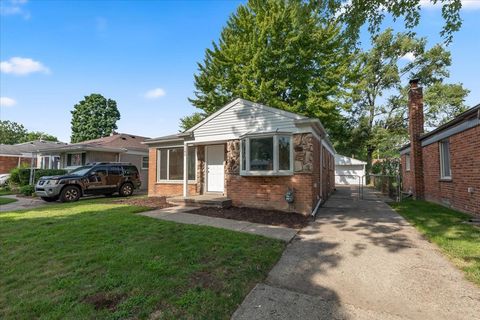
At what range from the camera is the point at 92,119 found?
46125mm

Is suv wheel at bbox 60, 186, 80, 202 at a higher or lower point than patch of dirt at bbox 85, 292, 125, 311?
higher

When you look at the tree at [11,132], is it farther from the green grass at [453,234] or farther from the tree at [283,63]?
the green grass at [453,234]

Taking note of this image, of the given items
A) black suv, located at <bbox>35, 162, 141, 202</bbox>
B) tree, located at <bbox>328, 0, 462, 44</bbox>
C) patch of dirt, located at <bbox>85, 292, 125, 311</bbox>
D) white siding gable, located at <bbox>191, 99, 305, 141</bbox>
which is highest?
tree, located at <bbox>328, 0, 462, 44</bbox>

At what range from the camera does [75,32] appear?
30.8 ft

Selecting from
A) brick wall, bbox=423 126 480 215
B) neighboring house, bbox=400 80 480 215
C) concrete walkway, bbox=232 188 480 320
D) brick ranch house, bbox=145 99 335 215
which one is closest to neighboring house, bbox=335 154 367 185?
neighboring house, bbox=400 80 480 215

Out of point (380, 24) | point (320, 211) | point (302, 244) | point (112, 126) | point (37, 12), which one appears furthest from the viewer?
point (112, 126)

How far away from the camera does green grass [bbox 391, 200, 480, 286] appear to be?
398cm

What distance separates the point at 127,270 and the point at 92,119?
51.2 m

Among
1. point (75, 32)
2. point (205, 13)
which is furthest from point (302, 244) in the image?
point (75, 32)

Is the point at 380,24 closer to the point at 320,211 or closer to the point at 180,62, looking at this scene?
the point at 320,211

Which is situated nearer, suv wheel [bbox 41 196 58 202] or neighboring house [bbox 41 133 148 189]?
suv wheel [bbox 41 196 58 202]

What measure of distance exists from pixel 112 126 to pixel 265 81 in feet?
130

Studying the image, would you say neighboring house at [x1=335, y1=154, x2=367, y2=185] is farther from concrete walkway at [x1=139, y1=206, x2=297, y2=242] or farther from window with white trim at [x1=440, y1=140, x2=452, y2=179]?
concrete walkway at [x1=139, y1=206, x2=297, y2=242]

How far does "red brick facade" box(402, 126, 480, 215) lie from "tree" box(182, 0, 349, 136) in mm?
8216
